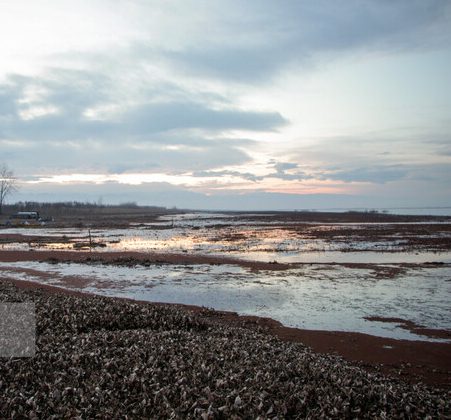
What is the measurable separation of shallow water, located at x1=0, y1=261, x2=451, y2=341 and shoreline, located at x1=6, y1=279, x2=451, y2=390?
3.08ft

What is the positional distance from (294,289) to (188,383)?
15347mm

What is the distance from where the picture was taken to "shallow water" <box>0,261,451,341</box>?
676 inches

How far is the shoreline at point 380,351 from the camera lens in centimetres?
1127

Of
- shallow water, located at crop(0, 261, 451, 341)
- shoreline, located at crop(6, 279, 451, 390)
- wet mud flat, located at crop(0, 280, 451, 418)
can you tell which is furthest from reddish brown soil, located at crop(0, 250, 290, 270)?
wet mud flat, located at crop(0, 280, 451, 418)

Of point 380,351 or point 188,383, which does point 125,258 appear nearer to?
point 380,351

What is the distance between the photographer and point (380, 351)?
1296 centimetres

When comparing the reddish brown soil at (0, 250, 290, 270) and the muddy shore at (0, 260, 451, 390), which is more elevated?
the reddish brown soil at (0, 250, 290, 270)

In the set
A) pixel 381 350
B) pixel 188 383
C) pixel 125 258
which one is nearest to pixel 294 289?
pixel 381 350

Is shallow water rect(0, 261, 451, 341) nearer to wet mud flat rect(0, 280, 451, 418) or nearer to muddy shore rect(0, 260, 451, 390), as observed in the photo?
muddy shore rect(0, 260, 451, 390)

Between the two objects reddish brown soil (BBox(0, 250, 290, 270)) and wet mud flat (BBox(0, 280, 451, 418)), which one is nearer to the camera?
wet mud flat (BBox(0, 280, 451, 418))

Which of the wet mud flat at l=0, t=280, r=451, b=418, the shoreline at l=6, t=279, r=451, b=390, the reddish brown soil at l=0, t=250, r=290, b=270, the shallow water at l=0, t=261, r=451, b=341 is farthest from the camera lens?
the reddish brown soil at l=0, t=250, r=290, b=270

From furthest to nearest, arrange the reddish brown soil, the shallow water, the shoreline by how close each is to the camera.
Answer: the reddish brown soil
the shallow water
the shoreline

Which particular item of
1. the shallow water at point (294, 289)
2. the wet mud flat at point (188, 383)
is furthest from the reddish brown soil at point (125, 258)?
the wet mud flat at point (188, 383)

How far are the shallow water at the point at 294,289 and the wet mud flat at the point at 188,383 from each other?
601 centimetres
